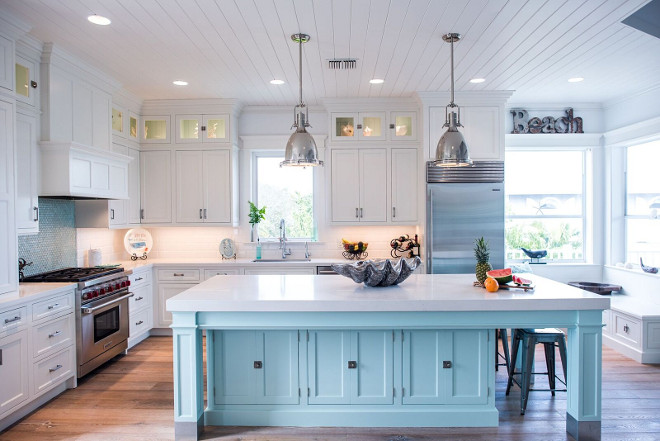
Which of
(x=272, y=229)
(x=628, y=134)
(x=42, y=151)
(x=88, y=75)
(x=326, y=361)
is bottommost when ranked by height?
(x=326, y=361)

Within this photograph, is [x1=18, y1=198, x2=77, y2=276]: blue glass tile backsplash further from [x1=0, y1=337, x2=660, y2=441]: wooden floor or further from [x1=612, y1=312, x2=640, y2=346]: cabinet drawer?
[x1=612, y1=312, x2=640, y2=346]: cabinet drawer

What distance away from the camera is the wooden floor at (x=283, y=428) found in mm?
2906

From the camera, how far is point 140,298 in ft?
16.1

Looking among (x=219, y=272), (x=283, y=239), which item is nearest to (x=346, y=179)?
(x=283, y=239)

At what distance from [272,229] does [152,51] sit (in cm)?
273

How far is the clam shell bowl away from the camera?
10.0ft

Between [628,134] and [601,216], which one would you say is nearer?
[628,134]

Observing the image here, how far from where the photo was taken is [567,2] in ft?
9.54

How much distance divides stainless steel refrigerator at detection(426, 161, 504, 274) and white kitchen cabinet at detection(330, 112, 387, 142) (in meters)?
0.81

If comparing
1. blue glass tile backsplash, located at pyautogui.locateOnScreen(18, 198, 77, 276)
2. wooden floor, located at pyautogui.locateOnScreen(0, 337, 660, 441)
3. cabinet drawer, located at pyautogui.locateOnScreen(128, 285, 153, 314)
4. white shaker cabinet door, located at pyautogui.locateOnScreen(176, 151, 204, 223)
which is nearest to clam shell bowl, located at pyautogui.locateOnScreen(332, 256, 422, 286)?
wooden floor, located at pyautogui.locateOnScreen(0, 337, 660, 441)

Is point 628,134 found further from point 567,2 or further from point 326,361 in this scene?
point 326,361

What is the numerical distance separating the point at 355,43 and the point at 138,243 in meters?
3.50

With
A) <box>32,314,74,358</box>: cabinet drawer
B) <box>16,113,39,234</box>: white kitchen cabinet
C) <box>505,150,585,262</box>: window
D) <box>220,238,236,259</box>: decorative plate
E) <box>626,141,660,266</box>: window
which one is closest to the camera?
<box>32,314,74,358</box>: cabinet drawer

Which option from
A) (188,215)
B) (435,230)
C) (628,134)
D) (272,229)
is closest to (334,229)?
(272,229)
